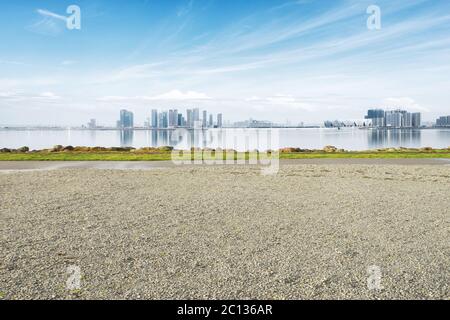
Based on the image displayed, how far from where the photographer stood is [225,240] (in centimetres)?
822

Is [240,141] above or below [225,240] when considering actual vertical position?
above

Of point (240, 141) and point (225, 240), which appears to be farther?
point (240, 141)

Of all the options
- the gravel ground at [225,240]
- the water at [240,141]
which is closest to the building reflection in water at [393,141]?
the water at [240,141]

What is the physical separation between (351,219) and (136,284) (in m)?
6.34

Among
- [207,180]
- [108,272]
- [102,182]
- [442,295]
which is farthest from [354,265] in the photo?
[102,182]

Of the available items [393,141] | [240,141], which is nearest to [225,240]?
[240,141]

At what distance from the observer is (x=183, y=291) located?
570 cm

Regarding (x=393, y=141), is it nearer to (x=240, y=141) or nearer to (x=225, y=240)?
(x=240, y=141)

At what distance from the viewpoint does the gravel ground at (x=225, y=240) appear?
5.85 metres

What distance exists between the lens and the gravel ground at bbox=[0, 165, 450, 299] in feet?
19.2

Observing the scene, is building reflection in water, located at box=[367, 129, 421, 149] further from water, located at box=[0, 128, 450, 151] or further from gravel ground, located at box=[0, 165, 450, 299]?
gravel ground, located at box=[0, 165, 450, 299]

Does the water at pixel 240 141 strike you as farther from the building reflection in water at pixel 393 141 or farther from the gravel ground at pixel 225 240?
the gravel ground at pixel 225 240

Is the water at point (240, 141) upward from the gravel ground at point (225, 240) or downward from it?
upward
